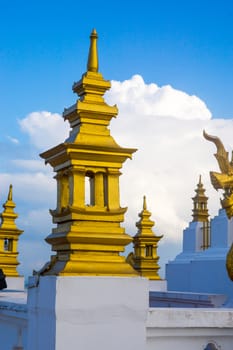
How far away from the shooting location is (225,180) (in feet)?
28.3

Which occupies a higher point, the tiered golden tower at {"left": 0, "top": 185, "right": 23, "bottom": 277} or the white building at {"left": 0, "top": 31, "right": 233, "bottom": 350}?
the tiered golden tower at {"left": 0, "top": 185, "right": 23, "bottom": 277}

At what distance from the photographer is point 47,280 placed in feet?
24.1

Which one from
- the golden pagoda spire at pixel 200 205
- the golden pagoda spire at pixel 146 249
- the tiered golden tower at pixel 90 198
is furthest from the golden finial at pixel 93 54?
the golden pagoda spire at pixel 200 205

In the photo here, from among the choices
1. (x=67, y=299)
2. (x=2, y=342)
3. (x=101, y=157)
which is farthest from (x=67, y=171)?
(x=2, y=342)

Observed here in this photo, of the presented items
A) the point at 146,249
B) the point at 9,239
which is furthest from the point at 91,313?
the point at 9,239

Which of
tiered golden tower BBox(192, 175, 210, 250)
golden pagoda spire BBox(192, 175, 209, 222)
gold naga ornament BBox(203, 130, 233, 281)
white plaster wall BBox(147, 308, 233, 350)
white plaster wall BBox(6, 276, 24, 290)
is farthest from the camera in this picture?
golden pagoda spire BBox(192, 175, 209, 222)

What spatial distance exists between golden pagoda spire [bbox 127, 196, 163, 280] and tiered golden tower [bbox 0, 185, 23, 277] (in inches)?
165

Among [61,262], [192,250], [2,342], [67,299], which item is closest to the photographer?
[67,299]

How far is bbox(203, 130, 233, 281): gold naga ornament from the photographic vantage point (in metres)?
8.64

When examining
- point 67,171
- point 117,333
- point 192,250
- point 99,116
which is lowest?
point 117,333

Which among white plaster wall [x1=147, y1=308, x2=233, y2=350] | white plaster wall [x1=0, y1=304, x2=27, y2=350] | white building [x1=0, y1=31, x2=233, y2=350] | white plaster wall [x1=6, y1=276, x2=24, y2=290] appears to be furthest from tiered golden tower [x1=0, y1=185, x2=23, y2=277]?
white plaster wall [x1=147, y1=308, x2=233, y2=350]

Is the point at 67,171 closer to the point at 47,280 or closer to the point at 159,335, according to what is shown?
the point at 47,280

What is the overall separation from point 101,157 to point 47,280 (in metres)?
1.78

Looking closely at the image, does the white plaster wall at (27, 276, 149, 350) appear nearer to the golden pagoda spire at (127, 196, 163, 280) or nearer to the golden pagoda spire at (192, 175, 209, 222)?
the golden pagoda spire at (127, 196, 163, 280)
